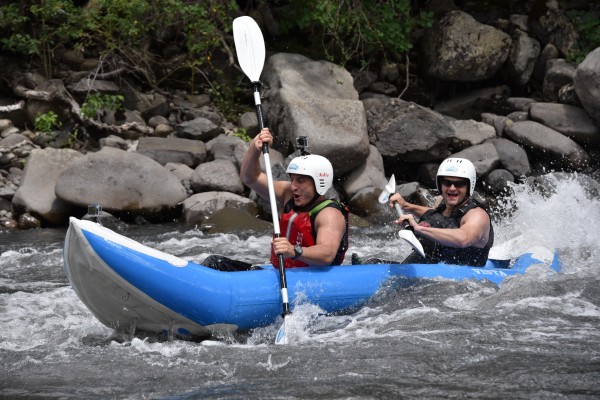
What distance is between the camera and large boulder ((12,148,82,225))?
9.32 metres

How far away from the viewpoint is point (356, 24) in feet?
40.1

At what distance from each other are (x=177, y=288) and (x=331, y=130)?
5754 mm

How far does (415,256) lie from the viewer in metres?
6.03

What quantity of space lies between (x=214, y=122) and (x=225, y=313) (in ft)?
22.2

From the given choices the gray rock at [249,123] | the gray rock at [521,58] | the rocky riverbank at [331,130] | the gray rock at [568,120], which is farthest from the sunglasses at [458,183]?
the gray rock at [521,58]

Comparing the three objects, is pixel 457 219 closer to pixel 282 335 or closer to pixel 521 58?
pixel 282 335

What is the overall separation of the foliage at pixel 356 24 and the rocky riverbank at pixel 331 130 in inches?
13.4

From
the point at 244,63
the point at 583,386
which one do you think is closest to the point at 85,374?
the point at 583,386

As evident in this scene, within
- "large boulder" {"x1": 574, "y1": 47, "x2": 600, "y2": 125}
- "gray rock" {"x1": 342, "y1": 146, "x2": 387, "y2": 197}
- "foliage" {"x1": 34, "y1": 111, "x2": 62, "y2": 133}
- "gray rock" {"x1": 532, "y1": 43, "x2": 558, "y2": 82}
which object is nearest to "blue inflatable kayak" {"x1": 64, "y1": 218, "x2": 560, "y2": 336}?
"gray rock" {"x1": 342, "y1": 146, "x2": 387, "y2": 197}

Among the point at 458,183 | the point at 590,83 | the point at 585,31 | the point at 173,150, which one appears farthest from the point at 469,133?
the point at 458,183

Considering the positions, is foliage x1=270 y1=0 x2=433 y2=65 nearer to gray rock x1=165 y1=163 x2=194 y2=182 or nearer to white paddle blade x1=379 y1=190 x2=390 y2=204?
gray rock x1=165 y1=163 x2=194 y2=182

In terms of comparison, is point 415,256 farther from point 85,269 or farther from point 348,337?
point 85,269

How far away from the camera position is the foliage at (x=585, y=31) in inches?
496

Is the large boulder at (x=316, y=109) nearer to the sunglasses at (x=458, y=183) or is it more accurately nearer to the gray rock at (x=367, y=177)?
the gray rock at (x=367, y=177)
